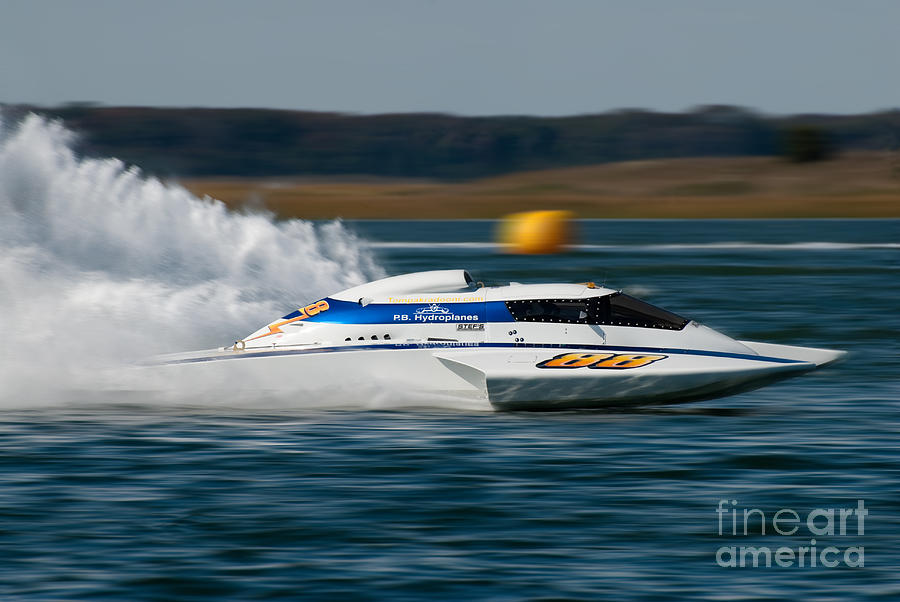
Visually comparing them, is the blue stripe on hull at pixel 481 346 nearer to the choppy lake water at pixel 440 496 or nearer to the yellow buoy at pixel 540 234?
the choppy lake water at pixel 440 496

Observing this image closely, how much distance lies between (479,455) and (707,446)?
6.66ft

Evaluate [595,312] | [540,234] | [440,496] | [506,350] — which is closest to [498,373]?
[506,350]

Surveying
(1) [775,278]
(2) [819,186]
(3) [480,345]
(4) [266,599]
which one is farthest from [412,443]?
(2) [819,186]

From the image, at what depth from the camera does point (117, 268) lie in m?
18.0

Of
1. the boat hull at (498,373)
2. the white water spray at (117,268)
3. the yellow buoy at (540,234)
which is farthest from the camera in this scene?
the yellow buoy at (540,234)

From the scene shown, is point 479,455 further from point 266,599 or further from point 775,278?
point 775,278

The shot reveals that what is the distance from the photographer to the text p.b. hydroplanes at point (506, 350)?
41.9 ft

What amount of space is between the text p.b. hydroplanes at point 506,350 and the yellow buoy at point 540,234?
26.9 m

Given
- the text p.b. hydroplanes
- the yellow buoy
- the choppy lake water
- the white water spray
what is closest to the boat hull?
the text p.b. hydroplanes

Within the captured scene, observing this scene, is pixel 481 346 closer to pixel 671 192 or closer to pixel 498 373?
pixel 498 373

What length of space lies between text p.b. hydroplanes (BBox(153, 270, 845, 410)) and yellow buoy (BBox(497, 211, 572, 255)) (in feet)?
88.4

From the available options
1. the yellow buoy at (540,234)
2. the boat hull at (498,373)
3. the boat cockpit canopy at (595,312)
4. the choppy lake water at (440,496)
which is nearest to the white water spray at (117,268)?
the choppy lake water at (440,496)

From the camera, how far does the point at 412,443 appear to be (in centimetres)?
1168

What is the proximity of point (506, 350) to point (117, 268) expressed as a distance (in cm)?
725
